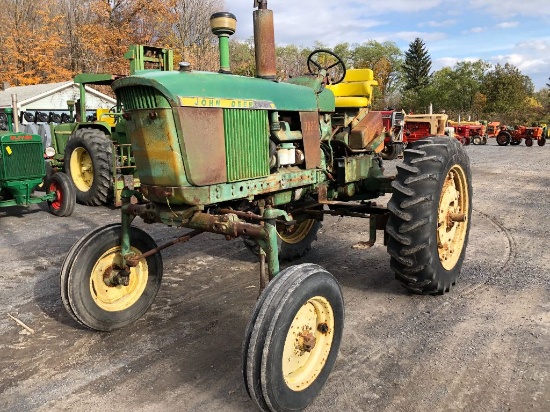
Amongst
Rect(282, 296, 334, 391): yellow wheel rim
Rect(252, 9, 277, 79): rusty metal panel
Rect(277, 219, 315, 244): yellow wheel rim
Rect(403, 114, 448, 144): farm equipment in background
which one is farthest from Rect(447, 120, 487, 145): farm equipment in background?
Rect(282, 296, 334, 391): yellow wheel rim

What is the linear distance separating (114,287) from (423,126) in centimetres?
1855

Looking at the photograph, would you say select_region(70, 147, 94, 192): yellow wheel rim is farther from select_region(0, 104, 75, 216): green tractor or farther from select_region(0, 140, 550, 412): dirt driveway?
select_region(0, 140, 550, 412): dirt driveway

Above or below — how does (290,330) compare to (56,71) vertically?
below

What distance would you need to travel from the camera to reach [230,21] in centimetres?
341

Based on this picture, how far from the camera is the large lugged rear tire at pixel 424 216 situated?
3760mm

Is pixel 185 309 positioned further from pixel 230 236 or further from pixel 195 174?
pixel 195 174

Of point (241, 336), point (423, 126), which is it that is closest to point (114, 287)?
point (241, 336)

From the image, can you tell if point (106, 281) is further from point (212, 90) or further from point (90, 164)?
point (90, 164)

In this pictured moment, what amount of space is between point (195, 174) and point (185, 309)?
5.06 feet

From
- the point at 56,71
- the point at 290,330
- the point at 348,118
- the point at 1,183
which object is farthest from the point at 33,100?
the point at 290,330

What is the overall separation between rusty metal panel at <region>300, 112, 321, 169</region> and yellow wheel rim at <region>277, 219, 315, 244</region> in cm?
148

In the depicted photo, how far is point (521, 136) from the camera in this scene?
84.9 feet

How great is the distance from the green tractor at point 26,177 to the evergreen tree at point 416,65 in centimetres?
5468

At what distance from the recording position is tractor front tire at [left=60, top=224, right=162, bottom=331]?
11.2 feet
